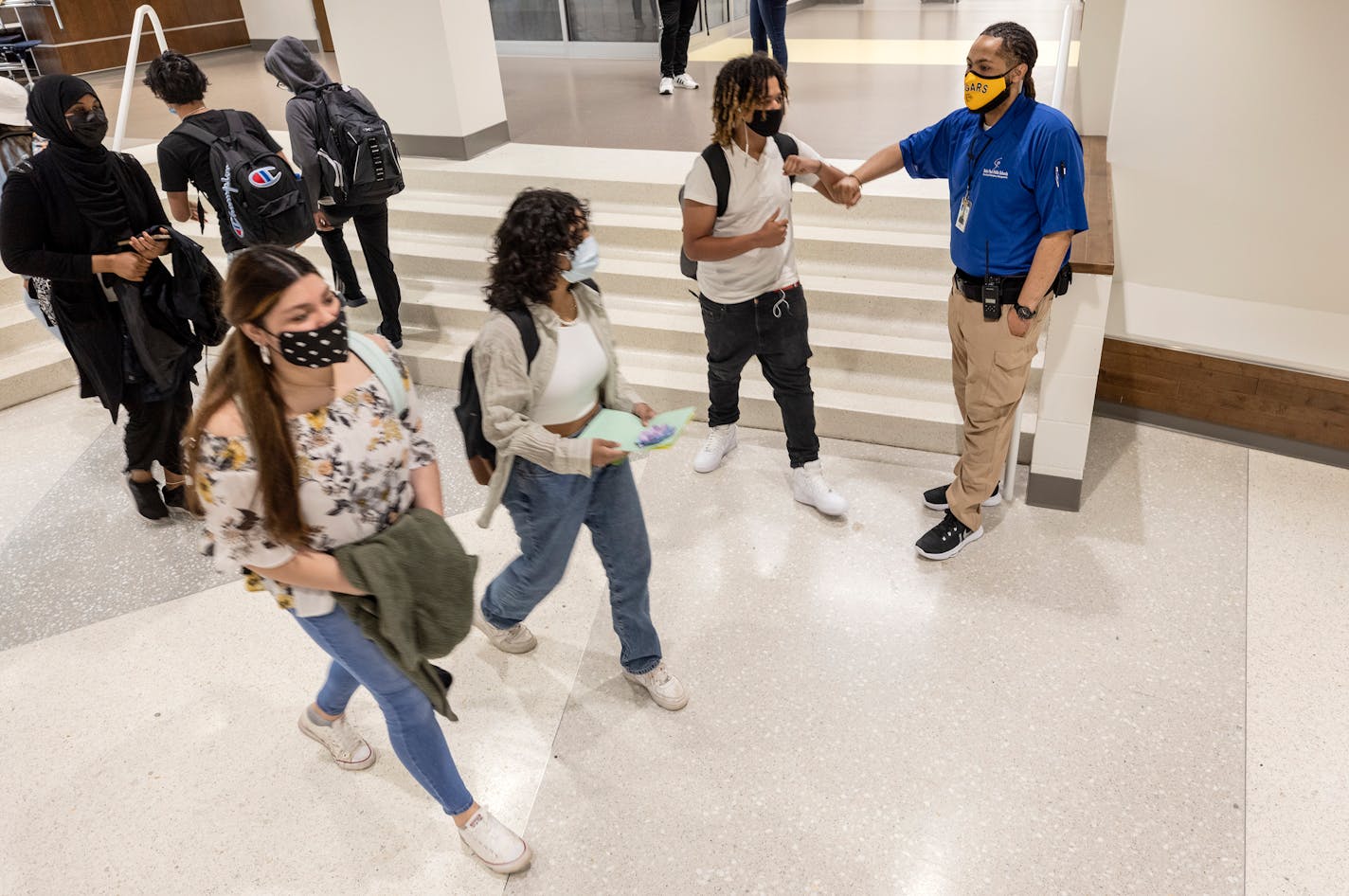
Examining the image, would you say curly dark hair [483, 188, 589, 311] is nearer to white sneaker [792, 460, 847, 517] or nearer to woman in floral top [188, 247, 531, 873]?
woman in floral top [188, 247, 531, 873]

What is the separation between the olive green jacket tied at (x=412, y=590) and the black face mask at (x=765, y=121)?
171 centimetres

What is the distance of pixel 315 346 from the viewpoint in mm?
1748

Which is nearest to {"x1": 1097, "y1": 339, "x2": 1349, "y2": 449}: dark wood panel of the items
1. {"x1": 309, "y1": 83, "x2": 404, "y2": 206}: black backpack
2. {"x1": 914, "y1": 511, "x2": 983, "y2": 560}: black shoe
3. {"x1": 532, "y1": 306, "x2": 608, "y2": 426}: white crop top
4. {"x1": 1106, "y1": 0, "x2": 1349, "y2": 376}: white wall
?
{"x1": 1106, "y1": 0, "x2": 1349, "y2": 376}: white wall

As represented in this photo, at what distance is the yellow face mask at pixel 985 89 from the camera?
2721 mm

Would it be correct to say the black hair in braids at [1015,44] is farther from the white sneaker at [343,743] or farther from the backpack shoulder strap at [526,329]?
the white sneaker at [343,743]

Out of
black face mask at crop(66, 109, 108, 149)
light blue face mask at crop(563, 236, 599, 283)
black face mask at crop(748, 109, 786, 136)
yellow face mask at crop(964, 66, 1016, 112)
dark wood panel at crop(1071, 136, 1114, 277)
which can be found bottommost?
dark wood panel at crop(1071, 136, 1114, 277)

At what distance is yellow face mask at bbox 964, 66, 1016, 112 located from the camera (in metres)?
2.72

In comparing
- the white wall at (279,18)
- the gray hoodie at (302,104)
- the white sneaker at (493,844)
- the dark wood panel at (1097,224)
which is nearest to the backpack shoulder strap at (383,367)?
the white sneaker at (493,844)

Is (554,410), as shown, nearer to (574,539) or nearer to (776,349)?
(574,539)

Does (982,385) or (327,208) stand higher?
(327,208)

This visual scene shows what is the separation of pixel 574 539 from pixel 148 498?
234 centimetres

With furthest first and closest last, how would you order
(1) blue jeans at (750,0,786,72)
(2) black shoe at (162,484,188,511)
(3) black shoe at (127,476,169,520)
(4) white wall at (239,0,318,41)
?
(4) white wall at (239,0,318,41), (1) blue jeans at (750,0,786,72), (2) black shoe at (162,484,188,511), (3) black shoe at (127,476,169,520)

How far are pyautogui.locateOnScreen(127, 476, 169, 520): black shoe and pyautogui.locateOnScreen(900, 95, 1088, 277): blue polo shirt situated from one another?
334 centimetres

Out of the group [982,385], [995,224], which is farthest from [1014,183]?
[982,385]
